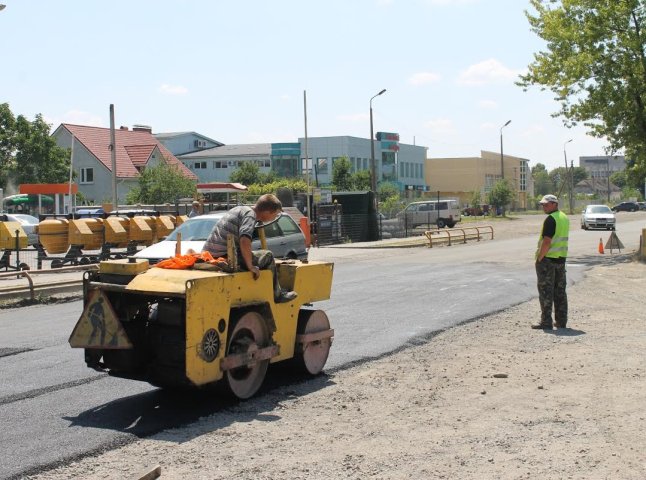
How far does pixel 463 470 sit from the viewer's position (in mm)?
5699

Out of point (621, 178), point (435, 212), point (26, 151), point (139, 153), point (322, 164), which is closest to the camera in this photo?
point (621, 178)

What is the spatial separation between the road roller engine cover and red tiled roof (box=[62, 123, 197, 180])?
60233mm

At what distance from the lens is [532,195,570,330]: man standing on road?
12.1 metres

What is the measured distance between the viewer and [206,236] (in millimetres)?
16062

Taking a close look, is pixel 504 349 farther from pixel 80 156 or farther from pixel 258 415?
pixel 80 156

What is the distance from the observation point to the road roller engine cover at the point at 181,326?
23.0 feet

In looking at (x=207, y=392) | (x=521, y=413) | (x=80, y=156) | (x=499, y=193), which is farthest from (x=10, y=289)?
(x=499, y=193)

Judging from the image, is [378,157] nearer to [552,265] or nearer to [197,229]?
[197,229]

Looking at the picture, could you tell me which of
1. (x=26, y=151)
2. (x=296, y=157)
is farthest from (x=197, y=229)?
(x=296, y=157)

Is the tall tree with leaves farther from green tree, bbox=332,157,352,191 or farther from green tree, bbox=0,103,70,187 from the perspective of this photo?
green tree, bbox=0,103,70,187

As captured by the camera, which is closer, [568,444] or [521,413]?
[568,444]

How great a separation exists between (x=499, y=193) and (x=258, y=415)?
71105 millimetres

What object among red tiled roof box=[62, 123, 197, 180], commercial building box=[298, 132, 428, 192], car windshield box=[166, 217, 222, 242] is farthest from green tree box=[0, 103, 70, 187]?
car windshield box=[166, 217, 222, 242]

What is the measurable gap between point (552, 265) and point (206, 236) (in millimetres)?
6660
